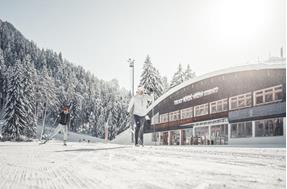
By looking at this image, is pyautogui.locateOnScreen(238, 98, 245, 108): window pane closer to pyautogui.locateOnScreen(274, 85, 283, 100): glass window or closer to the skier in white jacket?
pyautogui.locateOnScreen(274, 85, 283, 100): glass window

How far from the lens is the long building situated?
26.8 m

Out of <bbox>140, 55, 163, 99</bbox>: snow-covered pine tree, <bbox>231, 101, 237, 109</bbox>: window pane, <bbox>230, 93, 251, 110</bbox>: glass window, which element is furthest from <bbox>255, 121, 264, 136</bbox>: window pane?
<bbox>140, 55, 163, 99</bbox>: snow-covered pine tree

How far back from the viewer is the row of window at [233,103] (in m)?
26.9

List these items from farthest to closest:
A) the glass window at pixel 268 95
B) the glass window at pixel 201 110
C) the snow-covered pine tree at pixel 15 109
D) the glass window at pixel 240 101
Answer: the snow-covered pine tree at pixel 15 109 → the glass window at pixel 201 110 → the glass window at pixel 240 101 → the glass window at pixel 268 95

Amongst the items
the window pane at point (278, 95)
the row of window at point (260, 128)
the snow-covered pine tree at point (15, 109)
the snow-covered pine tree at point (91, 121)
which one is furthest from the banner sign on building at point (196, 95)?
the snow-covered pine tree at point (91, 121)

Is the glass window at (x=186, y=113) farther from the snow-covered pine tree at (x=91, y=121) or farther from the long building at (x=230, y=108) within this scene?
the snow-covered pine tree at (x=91, y=121)

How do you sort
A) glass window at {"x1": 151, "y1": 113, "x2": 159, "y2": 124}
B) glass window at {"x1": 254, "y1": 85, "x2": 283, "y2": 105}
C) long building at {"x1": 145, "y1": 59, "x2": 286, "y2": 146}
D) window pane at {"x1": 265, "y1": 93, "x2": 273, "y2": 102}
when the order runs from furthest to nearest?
glass window at {"x1": 151, "y1": 113, "x2": 159, "y2": 124} → window pane at {"x1": 265, "y1": 93, "x2": 273, "y2": 102} → long building at {"x1": 145, "y1": 59, "x2": 286, "y2": 146} → glass window at {"x1": 254, "y1": 85, "x2": 283, "y2": 105}

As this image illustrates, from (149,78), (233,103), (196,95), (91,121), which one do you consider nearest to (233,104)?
(233,103)

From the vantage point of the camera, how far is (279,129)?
26.1m

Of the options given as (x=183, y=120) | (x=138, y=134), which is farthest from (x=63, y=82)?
(x=138, y=134)

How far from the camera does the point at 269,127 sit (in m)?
27.1

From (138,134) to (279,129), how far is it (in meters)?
19.8

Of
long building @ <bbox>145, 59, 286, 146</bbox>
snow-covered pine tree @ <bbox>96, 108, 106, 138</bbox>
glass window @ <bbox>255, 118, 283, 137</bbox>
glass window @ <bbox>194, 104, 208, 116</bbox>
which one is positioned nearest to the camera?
glass window @ <bbox>255, 118, 283, 137</bbox>

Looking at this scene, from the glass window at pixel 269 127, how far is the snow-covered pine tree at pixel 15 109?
42810 mm
